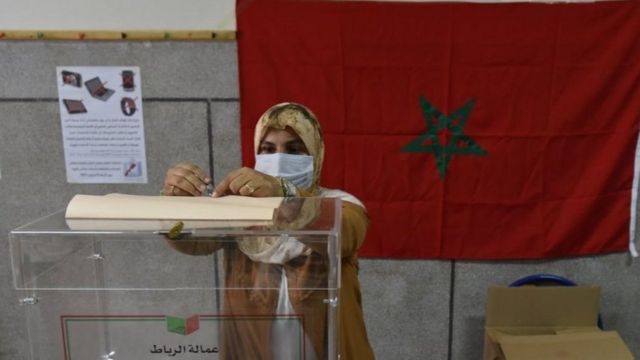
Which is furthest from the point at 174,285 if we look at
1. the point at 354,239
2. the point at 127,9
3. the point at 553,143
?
the point at 553,143

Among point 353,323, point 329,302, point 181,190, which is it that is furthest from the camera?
point 353,323

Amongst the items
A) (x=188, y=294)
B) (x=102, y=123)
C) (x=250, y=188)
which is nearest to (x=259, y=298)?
(x=188, y=294)

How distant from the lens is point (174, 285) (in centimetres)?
62

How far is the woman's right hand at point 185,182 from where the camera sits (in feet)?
2.86

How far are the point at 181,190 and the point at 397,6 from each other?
4.44 ft

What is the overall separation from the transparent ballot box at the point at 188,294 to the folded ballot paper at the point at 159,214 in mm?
13

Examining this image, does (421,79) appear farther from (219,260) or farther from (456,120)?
(219,260)

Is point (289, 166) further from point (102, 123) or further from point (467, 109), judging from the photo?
point (102, 123)

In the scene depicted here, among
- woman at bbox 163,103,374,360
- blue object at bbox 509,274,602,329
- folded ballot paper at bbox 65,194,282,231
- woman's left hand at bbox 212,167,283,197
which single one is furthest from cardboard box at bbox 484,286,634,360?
folded ballot paper at bbox 65,194,282,231

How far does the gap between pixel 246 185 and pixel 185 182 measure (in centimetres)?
16

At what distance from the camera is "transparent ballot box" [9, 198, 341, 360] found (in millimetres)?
604

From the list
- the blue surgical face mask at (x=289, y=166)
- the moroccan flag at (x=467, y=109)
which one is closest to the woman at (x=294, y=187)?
the blue surgical face mask at (x=289, y=166)

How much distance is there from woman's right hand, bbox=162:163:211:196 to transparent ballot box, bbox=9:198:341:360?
0.24 meters

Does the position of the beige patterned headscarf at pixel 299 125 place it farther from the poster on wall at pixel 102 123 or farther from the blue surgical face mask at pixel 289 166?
the poster on wall at pixel 102 123
